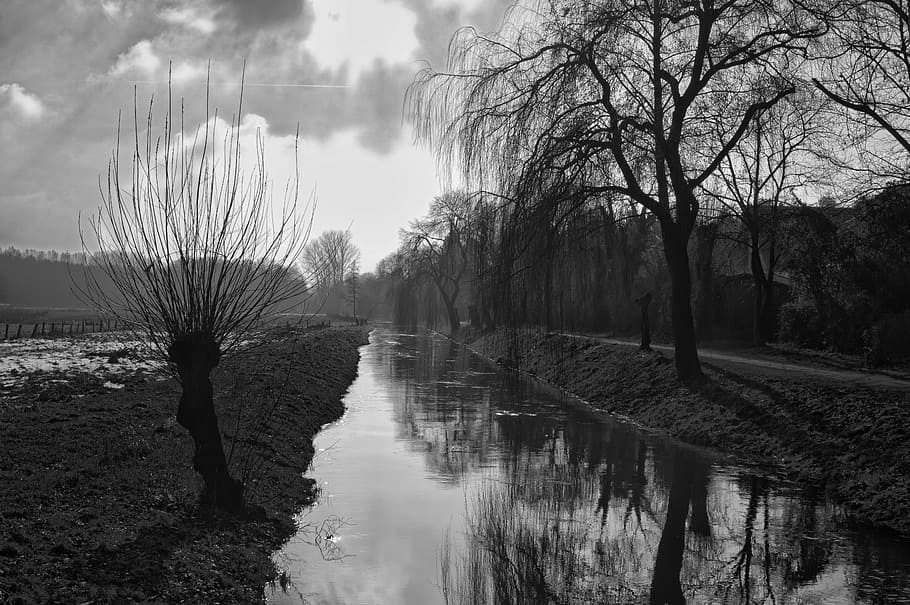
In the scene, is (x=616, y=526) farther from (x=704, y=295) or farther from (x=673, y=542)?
(x=704, y=295)

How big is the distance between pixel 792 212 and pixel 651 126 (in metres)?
13.4

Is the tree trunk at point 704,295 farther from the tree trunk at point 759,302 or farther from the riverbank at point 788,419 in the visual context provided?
the riverbank at point 788,419

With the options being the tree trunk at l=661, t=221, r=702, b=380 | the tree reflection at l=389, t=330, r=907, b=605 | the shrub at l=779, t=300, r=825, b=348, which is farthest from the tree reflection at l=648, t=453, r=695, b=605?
the shrub at l=779, t=300, r=825, b=348

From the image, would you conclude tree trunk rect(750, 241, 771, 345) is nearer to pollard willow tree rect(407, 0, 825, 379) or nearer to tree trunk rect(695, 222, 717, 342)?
tree trunk rect(695, 222, 717, 342)

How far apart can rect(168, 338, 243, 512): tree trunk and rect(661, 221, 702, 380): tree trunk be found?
12368 mm

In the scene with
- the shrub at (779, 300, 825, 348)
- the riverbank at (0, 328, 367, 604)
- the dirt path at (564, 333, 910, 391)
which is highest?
the shrub at (779, 300, 825, 348)

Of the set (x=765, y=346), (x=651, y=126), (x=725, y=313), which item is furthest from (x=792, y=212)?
(x=651, y=126)

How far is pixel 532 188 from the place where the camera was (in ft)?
36.6

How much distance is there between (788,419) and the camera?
14.4m

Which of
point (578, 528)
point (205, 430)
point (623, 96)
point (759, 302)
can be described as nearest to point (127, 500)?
point (205, 430)

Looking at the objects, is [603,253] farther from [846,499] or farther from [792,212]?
[792,212]

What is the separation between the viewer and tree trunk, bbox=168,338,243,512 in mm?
8453

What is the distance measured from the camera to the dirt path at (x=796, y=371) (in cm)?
1535

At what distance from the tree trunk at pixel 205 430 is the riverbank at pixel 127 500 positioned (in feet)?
0.83
